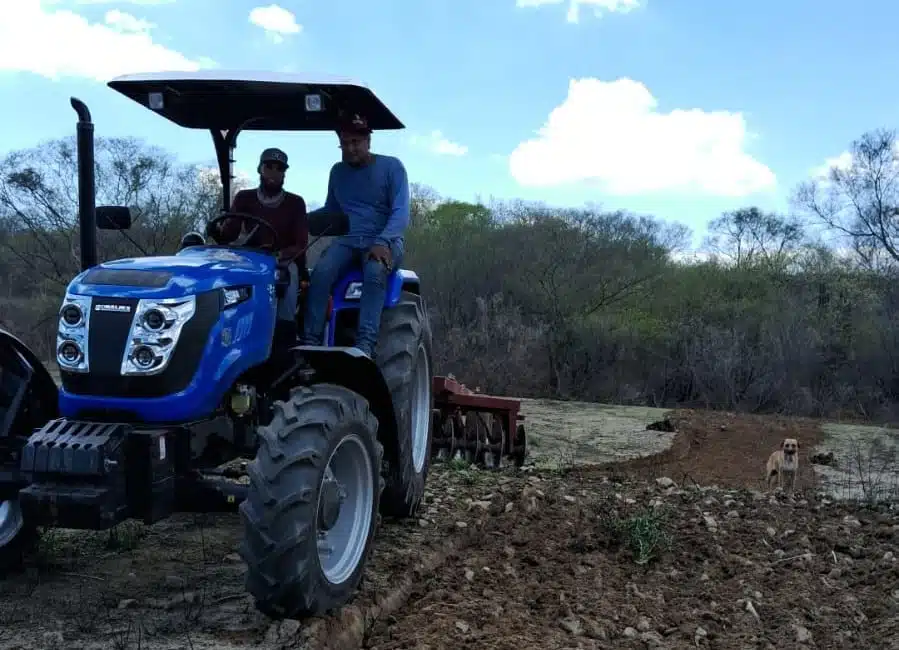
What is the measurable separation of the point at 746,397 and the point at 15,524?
25.8m

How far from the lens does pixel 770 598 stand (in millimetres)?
4430

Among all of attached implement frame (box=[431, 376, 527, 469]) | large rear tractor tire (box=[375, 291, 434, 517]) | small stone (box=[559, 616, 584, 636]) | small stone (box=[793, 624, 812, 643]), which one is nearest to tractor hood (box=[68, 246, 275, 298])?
large rear tractor tire (box=[375, 291, 434, 517])

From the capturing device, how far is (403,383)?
514 cm

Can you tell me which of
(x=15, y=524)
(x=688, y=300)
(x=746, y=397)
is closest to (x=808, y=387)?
(x=746, y=397)

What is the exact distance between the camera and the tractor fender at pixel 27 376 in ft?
14.5

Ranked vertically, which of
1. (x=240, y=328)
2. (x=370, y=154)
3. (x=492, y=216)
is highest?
(x=492, y=216)

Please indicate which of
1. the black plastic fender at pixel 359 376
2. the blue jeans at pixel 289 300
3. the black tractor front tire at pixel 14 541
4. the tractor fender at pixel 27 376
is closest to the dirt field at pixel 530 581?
the black tractor front tire at pixel 14 541

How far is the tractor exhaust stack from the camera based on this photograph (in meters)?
4.40

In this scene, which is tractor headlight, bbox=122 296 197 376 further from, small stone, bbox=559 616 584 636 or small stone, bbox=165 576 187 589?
small stone, bbox=559 616 584 636

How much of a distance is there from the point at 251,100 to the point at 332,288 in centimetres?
120

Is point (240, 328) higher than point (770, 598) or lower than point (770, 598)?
higher

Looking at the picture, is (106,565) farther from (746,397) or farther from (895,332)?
(895,332)

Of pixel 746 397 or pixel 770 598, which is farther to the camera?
pixel 746 397

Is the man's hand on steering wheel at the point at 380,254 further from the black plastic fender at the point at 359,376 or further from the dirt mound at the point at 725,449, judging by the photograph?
the dirt mound at the point at 725,449
